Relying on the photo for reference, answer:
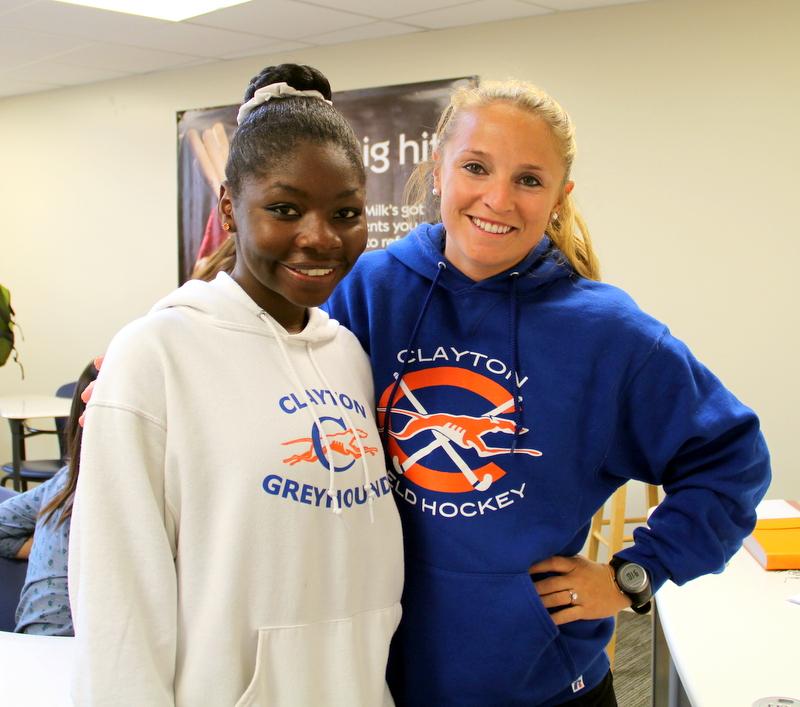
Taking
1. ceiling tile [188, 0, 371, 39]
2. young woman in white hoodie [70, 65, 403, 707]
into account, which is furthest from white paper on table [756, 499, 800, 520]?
ceiling tile [188, 0, 371, 39]

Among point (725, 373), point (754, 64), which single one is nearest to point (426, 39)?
point (754, 64)

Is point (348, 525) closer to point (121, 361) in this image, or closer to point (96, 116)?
point (121, 361)

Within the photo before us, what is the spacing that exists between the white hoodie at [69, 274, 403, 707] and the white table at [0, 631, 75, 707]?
68cm

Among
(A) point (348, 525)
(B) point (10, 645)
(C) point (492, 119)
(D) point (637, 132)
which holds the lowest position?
(B) point (10, 645)

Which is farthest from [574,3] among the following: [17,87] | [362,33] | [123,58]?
[17,87]

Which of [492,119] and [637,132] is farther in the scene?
[637,132]

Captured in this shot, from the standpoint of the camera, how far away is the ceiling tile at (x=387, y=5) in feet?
13.6

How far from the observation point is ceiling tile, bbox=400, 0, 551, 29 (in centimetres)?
419

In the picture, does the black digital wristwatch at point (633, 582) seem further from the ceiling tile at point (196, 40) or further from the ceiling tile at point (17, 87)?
the ceiling tile at point (17, 87)

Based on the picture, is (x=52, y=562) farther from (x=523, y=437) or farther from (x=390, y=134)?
(x=390, y=134)

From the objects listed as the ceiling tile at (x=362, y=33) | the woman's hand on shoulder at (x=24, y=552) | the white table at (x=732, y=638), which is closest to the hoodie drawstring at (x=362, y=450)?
the white table at (x=732, y=638)

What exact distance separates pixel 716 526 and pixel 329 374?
0.67 meters

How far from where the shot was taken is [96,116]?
20.6 feet

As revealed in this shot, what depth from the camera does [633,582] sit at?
1.43 m
